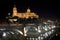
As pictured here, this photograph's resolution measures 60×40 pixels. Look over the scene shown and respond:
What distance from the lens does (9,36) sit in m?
7.75

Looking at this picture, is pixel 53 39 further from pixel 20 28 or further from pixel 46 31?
pixel 20 28

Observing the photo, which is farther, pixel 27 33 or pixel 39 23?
pixel 39 23

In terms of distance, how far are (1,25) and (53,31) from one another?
3789 mm

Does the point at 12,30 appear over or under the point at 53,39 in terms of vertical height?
over

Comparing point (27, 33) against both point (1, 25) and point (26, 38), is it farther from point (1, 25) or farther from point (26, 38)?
point (1, 25)

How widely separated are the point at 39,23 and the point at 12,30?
219 cm

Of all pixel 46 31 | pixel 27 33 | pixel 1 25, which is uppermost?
pixel 1 25

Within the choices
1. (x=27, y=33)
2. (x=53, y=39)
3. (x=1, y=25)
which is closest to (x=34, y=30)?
(x=27, y=33)

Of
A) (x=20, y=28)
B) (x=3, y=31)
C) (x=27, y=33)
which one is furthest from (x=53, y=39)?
(x=3, y=31)

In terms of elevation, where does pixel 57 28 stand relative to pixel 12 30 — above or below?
below

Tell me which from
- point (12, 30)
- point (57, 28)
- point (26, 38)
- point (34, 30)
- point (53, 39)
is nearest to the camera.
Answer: point (12, 30)

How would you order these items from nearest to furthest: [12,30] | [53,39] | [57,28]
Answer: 1. [12,30]
2. [53,39]
3. [57,28]

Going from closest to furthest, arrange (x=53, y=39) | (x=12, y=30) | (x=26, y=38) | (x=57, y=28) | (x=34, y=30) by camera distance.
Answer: (x=12, y=30)
(x=26, y=38)
(x=34, y=30)
(x=53, y=39)
(x=57, y=28)

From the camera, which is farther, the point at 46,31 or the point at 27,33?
the point at 46,31
